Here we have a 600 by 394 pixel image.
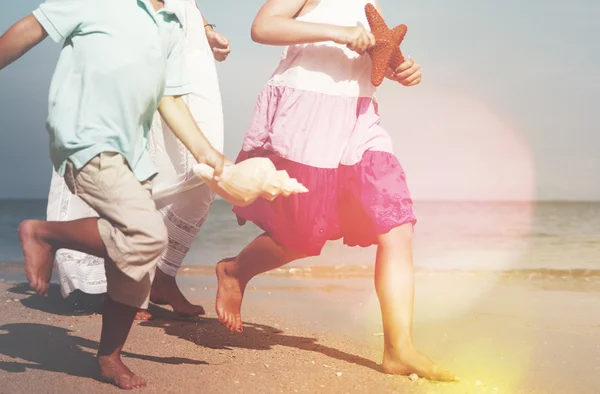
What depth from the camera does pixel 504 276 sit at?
8.32m

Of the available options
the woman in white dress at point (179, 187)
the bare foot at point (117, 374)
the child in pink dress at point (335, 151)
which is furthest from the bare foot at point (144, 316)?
the bare foot at point (117, 374)

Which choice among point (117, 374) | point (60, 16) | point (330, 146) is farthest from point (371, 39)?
point (117, 374)

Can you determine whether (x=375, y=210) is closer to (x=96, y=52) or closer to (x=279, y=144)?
(x=279, y=144)

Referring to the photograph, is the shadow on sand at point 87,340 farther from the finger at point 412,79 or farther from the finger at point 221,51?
the finger at point 221,51

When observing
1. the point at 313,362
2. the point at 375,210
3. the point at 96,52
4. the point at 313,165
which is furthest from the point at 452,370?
the point at 96,52

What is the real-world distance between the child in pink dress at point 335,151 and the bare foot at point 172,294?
106cm

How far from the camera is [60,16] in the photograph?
254 cm

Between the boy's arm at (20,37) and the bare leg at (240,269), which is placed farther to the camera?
the bare leg at (240,269)

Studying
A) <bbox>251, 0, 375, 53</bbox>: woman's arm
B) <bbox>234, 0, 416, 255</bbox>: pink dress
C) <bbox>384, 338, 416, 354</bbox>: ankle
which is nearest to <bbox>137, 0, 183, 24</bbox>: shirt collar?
<bbox>251, 0, 375, 53</bbox>: woman's arm

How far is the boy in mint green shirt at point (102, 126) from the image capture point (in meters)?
2.52

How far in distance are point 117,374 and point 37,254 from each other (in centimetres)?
54

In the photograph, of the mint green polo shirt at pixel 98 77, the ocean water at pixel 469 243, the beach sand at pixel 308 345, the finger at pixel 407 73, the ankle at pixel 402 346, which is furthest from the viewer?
the ocean water at pixel 469 243

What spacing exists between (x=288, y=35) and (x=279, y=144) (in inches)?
19.1

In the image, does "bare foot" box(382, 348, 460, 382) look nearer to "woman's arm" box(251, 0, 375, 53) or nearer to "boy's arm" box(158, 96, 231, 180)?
"boy's arm" box(158, 96, 231, 180)
